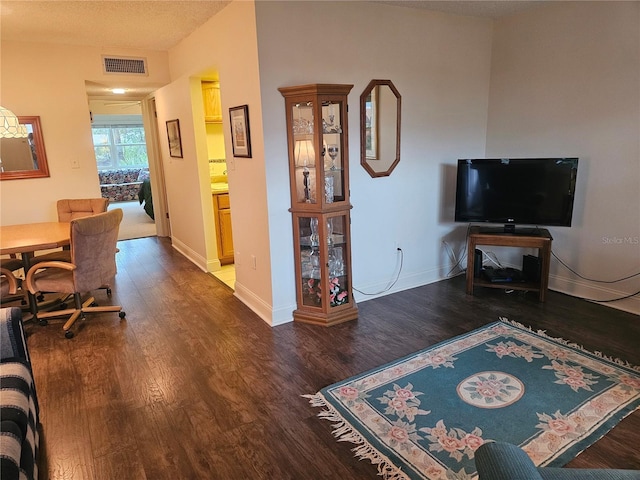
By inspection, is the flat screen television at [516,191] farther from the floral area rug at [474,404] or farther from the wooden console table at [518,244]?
the floral area rug at [474,404]

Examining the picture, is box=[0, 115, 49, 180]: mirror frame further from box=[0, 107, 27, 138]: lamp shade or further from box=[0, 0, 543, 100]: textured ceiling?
box=[0, 107, 27, 138]: lamp shade

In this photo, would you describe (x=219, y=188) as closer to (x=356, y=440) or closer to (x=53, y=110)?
(x=53, y=110)

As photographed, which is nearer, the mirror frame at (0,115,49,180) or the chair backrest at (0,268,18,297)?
the chair backrest at (0,268,18,297)

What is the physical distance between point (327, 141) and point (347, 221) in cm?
64

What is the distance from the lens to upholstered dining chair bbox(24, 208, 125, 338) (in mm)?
3153

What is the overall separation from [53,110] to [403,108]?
372 cm

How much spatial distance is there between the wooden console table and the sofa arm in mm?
2735

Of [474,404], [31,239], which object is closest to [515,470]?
[474,404]

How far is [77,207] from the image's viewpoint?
420 centimetres

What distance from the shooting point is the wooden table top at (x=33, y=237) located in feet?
10.2

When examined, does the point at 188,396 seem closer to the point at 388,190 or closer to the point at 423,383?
the point at 423,383

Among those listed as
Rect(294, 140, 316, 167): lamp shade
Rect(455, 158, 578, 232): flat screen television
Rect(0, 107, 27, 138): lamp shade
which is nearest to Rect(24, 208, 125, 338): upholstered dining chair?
Rect(0, 107, 27, 138): lamp shade

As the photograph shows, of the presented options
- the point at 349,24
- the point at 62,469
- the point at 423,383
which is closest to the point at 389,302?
the point at 423,383

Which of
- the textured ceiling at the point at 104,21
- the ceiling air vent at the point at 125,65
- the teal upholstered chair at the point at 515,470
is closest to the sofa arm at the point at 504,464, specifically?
the teal upholstered chair at the point at 515,470
